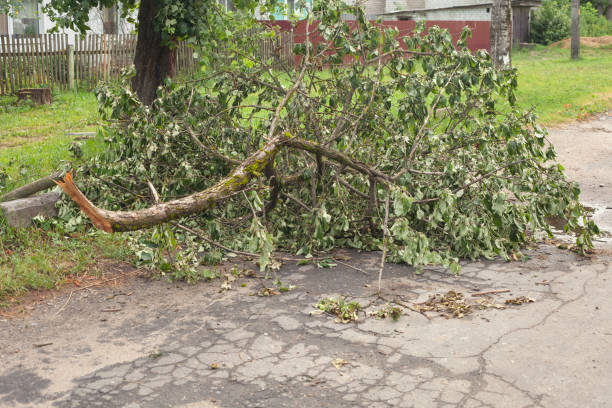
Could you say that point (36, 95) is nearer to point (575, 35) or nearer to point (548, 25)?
point (575, 35)

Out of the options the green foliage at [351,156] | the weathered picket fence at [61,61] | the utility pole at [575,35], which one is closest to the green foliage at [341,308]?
the green foliage at [351,156]

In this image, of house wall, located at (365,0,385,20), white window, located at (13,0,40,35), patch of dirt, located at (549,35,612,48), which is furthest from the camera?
house wall, located at (365,0,385,20)

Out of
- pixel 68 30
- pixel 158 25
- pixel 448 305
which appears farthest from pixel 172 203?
pixel 68 30

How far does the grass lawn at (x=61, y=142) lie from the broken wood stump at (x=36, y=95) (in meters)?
0.20

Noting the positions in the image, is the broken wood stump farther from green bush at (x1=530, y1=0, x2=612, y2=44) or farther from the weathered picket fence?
green bush at (x1=530, y1=0, x2=612, y2=44)

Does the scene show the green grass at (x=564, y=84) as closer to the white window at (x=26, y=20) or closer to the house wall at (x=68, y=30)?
the house wall at (x=68, y=30)

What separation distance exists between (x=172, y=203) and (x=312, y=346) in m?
1.39

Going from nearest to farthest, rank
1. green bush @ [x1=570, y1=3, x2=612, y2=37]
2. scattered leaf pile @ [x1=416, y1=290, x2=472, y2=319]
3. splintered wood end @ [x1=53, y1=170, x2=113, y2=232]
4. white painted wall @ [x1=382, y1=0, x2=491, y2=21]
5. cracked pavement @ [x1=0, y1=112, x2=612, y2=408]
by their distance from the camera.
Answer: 1. cracked pavement @ [x1=0, y1=112, x2=612, y2=408]
2. splintered wood end @ [x1=53, y1=170, x2=113, y2=232]
3. scattered leaf pile @ [x1=416, y1=290, x2=472, y2=319]
4. white painted wall @ [x1=382, y1=0, x2=491, y2=21]
5. green bush @ [x1=570, y1=3, x2=612, y2=37]

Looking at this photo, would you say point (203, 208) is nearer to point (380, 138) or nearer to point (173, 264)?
point (173, 264)

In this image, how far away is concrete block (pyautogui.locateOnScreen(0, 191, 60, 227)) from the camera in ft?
21.8

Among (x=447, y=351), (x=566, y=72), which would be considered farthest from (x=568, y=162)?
(x=566, y=72)

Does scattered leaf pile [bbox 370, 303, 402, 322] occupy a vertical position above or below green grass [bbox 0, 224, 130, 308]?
below

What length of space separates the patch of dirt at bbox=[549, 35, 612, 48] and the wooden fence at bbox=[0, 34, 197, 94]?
20.7 meters

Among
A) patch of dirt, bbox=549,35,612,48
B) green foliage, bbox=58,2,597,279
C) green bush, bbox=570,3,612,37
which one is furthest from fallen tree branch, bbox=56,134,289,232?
green bush, bbox=570,3,612,37
